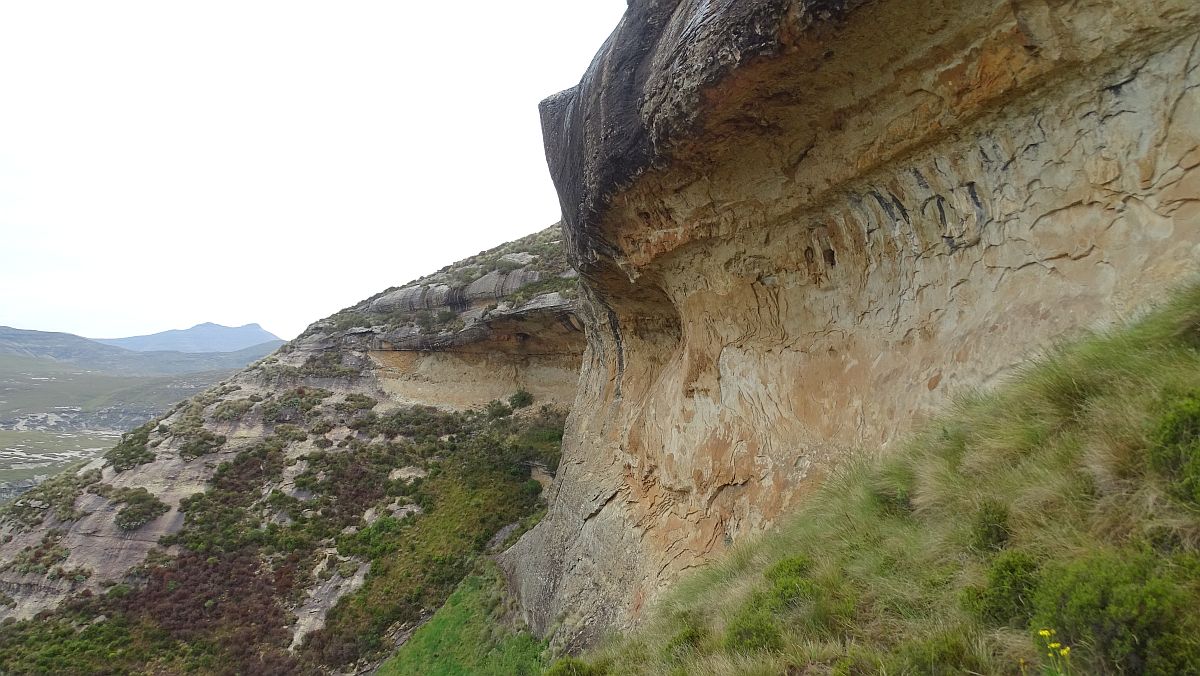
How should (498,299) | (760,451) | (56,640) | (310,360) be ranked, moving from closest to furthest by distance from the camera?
(760,451) < (56,640) < (498,299) < (310,360)

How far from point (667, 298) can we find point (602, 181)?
10.8ft

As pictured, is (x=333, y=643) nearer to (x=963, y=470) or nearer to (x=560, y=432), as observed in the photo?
(x=560, y=432)

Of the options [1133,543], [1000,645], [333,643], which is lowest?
[333,643]

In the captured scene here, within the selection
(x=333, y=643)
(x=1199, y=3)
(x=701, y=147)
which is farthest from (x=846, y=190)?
(x=333, y=643)

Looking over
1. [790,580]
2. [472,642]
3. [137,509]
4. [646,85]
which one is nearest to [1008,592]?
[790,580]

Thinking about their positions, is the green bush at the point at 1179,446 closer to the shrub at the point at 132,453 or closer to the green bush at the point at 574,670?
the green bush at the point at 574,670

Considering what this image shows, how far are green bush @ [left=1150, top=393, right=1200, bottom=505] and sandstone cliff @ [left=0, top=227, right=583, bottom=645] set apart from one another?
18322 millimetres

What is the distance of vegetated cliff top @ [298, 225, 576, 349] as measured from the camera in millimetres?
23016

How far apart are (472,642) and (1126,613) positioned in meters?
14.0

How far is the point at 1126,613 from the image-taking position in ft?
6.25

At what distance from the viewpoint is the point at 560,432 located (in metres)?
22.9

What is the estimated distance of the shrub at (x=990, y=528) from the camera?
291 cm

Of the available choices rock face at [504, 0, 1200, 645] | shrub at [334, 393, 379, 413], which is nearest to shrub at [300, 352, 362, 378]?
shrub at [334, 393, 379, 413]

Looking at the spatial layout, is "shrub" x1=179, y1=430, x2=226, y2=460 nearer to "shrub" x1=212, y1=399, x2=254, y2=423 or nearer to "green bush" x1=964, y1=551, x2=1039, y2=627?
"shrub" x1=212, y1=399, x2=254, y2=423
